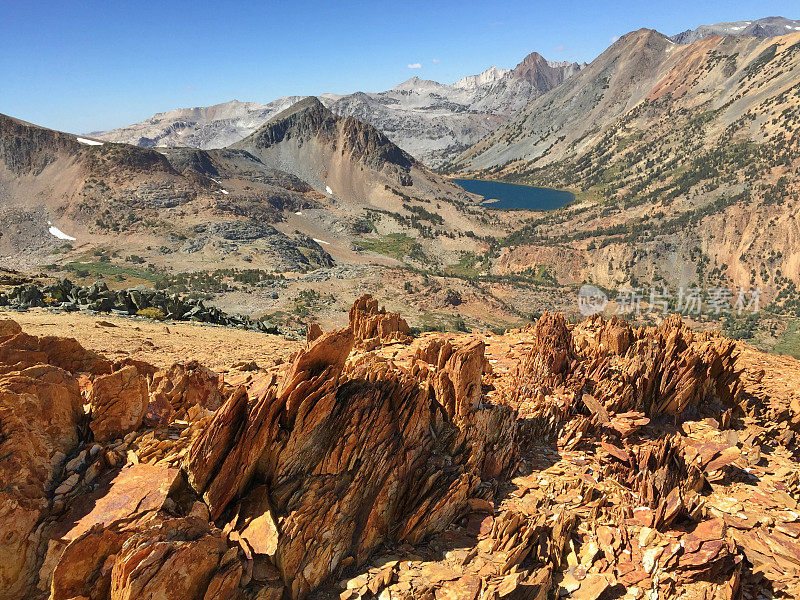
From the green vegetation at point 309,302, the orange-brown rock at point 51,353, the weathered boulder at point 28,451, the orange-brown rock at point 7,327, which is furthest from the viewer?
the green vegetation at point 309,302

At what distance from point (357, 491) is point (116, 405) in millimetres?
5282

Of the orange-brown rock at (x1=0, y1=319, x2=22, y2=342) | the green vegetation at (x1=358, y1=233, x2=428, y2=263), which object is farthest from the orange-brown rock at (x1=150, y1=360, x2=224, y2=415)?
the green vegetation at (x1=358, y1=233, x2=428, y2=263)

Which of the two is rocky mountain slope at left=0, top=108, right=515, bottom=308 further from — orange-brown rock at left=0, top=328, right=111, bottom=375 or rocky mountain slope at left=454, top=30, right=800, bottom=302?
orange-brown rock at left=0, top=328, right=111, bottom=375

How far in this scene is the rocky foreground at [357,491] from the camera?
6.95 m

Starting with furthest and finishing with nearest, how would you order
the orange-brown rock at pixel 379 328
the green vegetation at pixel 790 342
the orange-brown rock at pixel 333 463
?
1. the green vegetation at pixel 790 342
2. the orange-brown rock at pixel 379 328
3. the orange-brown rock at pixel 333 463

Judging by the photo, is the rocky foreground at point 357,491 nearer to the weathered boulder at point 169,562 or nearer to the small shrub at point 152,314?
the weathered boulder at point 169,562

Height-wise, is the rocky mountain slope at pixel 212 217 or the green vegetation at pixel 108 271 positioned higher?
the rocky mountain slope at pixel 212 217

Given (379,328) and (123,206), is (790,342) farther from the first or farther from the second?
(123,206)

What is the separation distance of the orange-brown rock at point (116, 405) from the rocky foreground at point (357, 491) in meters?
0.03

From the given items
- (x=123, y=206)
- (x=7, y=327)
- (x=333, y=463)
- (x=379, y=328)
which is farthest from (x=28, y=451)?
(x=123, y=206)

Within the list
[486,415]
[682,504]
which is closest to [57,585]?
[486,415]

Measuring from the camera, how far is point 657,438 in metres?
14.1

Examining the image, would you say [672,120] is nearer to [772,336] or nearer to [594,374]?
[772,336]

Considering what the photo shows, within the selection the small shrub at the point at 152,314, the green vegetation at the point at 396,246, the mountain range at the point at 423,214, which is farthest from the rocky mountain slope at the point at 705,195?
the small shrub at the point at 152,314
